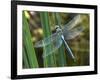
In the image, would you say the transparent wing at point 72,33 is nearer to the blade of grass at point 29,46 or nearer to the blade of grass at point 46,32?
the blade of grass at point 46,32

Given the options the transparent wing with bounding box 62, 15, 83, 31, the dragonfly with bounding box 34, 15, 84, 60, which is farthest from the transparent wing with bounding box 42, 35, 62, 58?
the transparent wing with bounding box 62, 15, 83, 31

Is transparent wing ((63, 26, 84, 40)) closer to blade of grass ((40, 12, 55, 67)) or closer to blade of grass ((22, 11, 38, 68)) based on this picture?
blade of grass ((40, 12, 55, 67))

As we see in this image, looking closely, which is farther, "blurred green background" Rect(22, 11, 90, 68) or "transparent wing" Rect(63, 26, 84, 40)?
"transparent wing" Rect(63, 26, 84, 40)

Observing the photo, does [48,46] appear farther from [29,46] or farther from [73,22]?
[73,22]

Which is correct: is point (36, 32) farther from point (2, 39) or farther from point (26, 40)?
point (2, 39)

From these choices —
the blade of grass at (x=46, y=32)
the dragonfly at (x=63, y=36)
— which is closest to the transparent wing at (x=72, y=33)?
the dragonfly at (x=63, y=36)

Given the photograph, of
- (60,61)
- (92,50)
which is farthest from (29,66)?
(92,50)

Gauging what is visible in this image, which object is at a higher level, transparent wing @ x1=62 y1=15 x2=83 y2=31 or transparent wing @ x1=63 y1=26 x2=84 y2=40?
transparent wing @ x1=62 y1=15 x2=83 y2=31
